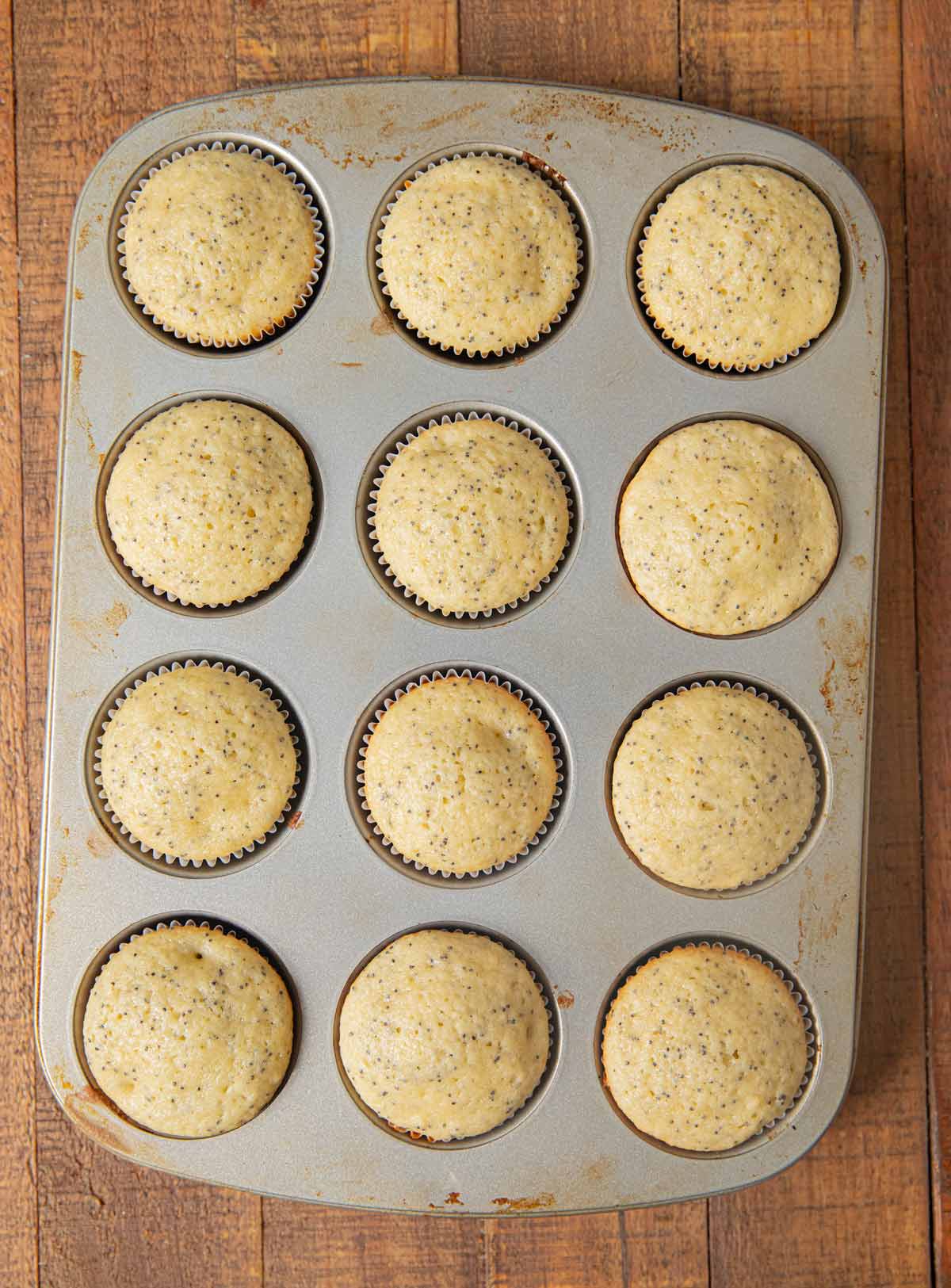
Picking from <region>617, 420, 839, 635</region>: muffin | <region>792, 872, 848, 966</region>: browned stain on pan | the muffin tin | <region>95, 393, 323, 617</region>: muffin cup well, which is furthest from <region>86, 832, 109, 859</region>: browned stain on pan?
<region>792, 872, 848, 966</region>: browned stain on pan

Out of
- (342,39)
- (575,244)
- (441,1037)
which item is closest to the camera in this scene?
(441,1037)

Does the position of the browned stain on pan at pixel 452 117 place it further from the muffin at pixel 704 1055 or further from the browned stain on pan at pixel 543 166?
the muffin at pixel 704 1055

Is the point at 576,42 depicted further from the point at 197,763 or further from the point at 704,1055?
the point at 704,1055

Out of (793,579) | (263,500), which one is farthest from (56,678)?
(793,579)

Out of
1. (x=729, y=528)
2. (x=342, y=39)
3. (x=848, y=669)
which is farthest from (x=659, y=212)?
(x=848, y=669)

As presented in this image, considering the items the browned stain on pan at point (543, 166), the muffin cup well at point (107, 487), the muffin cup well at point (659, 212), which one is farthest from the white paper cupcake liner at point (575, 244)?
the muffin cup well at point (107, 487)

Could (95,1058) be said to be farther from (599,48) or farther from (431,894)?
(599,48)

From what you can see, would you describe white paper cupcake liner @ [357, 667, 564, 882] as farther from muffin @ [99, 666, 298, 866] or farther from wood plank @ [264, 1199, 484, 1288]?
wood plank @ [264, 1199, 484, 1288]
